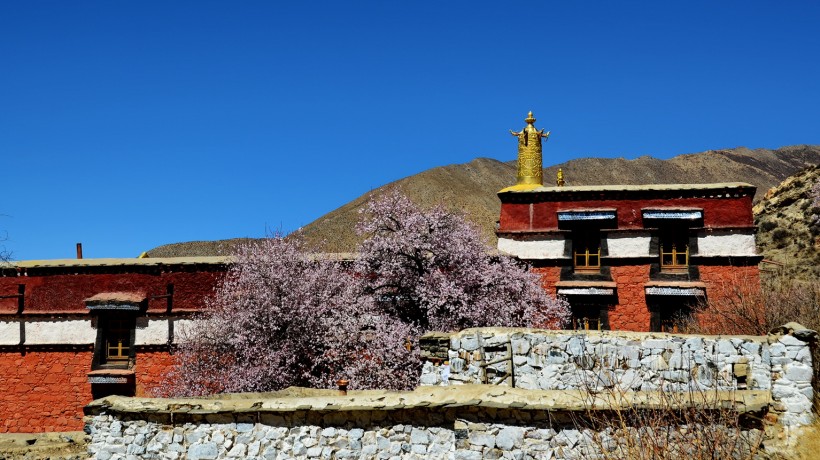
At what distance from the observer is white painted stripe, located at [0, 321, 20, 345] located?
24.2 metres

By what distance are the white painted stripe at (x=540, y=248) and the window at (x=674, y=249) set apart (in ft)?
10.3

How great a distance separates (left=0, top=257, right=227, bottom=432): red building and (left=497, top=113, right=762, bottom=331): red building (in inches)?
408

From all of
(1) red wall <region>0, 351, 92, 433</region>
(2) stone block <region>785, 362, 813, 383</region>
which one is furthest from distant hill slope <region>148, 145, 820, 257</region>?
(2) stone block <region>785, 362, 813, 383</region>

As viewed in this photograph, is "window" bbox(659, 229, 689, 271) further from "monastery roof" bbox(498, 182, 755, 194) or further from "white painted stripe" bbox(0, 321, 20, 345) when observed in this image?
"white painted stripe" bbox(0, 321, 20, 345)

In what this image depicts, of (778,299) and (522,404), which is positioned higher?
(778,299)

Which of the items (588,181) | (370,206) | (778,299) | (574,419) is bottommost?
(574,419)

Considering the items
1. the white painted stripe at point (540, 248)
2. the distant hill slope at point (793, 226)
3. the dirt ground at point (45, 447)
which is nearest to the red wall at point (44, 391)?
the dirt ground at point (45, 447)

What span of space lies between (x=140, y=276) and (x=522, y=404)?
17140mm

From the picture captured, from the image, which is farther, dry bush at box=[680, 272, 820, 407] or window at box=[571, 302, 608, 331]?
window at box=[571, 302, 608, 331]

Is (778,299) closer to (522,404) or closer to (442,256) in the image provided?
(442,256)

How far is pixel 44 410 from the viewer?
23.7 meters

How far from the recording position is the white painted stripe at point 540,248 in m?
24.6

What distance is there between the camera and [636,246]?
2417cm

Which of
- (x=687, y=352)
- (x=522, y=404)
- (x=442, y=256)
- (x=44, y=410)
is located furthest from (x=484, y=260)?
(x=44, y=410)
